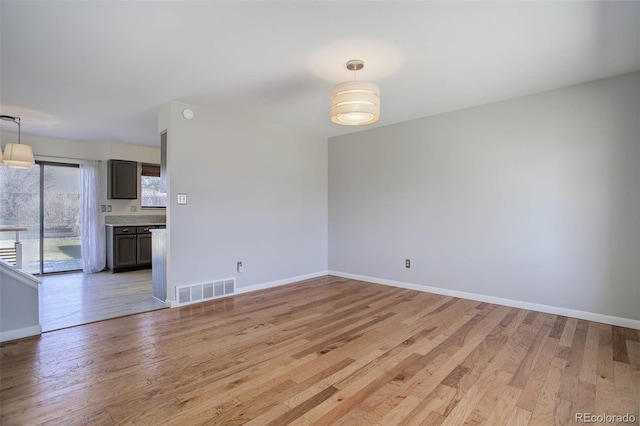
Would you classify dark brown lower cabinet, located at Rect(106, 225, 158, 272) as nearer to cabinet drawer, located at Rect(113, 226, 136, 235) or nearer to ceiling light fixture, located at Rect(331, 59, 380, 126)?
cabinet drawer, located at Rect(113, 226, 136, 235)

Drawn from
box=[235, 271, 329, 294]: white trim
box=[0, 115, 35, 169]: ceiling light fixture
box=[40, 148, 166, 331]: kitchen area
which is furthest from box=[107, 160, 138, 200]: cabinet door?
box=[235, 271, 329, 294]: white trim

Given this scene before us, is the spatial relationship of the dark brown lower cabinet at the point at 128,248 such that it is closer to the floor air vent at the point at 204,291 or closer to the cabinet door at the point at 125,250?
the cabinet door at the point at 125,250

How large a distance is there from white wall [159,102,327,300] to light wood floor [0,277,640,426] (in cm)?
87

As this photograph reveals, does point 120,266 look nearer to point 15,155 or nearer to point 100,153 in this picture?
point 100,153

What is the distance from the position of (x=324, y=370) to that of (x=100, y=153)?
20.7ft

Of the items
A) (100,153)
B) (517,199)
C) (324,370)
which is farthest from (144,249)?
(517,199)

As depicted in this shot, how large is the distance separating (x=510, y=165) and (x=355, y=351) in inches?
113

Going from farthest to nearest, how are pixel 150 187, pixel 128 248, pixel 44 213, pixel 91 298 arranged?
pixel 150 187 → pixel 128 248 → pixel 44 213 → pixel 91 298

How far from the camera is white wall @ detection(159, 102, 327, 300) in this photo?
3.87m

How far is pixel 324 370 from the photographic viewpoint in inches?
90.0

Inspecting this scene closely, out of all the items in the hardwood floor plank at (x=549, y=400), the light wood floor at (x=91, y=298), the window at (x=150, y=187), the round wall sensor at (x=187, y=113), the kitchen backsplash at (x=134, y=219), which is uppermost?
the round wall sensor at (x=187, y=113)

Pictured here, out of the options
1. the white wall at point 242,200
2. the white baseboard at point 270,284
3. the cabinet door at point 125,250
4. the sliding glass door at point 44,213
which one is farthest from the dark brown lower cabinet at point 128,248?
the white baseboard at point 270,284

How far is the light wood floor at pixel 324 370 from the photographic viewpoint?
5.95ft

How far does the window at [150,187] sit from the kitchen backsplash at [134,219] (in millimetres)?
243
